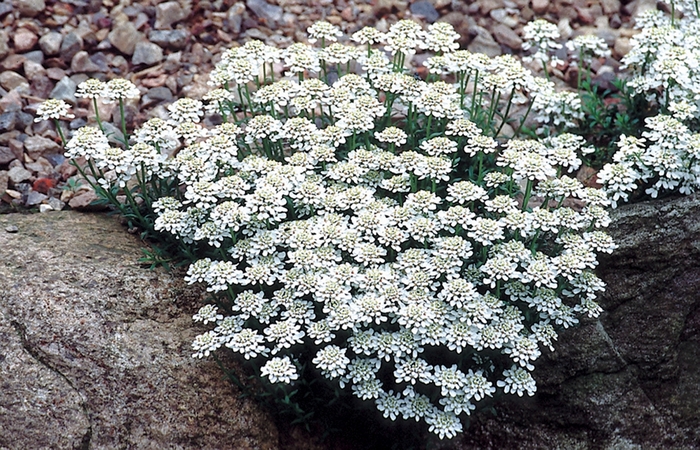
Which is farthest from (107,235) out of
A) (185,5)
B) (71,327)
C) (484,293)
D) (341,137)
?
(185,5)

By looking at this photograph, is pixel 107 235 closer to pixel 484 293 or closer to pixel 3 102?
pixel 3 102

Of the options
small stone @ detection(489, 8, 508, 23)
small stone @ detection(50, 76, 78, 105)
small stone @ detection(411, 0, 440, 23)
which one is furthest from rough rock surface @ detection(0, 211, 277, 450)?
small stone @ detection(489, 8, 508, 23)

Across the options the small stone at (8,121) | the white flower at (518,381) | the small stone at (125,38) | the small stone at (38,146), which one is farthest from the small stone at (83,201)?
the white flower at (518,381)

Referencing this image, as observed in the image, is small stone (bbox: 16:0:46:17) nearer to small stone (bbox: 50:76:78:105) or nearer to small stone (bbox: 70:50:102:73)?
small stone (bbox: 70:50:102:73)

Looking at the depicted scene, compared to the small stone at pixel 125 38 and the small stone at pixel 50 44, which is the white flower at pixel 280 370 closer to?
the small stone at pixel 125 38

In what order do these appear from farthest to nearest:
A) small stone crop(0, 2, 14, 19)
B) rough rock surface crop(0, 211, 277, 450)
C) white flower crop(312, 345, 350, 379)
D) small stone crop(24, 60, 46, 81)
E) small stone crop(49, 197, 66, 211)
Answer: small stone crop(0, 2, 14, 19) < small stone crop(24, 60, 46, 81) < small stone crop(49, 197, 66, 211) < rough rock surface crop(0, 211, 277, 450) < white flower crop(312, 345, 350, 379)

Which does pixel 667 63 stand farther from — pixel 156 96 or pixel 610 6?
pixel 156 96

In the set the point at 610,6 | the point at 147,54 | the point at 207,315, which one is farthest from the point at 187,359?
the point at 610,6
